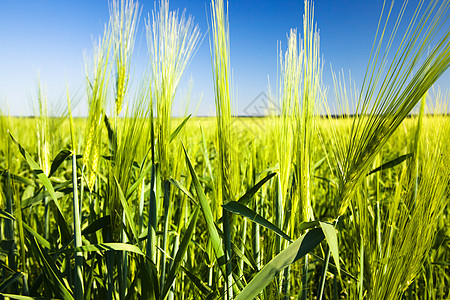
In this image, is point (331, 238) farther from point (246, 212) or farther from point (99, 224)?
point (99, 224)

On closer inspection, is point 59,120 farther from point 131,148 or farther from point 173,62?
point 173,62

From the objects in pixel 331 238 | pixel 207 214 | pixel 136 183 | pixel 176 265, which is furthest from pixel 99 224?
pixel 331 238

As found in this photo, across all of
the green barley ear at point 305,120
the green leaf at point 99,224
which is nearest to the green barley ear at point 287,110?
the green barley ear at point 305,120

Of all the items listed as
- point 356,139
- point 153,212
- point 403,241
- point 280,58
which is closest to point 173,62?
point 280,58

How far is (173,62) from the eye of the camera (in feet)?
3.14

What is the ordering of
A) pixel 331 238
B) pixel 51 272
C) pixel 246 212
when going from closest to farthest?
1. pixel 331 238
2. pixel 246 212
3. pixel 51 272

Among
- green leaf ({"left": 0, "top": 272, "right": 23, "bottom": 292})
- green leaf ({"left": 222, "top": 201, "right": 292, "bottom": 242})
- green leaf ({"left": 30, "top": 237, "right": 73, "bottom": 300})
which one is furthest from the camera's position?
green leaf ({"left": 0, "top": 272, "right": 23, "bottom": 292})

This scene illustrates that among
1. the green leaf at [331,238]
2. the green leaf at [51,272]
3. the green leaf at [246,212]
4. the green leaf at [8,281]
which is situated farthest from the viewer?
the green leaf at [8,281]

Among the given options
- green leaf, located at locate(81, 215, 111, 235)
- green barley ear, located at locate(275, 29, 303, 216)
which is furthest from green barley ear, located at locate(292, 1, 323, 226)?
green leaf, located at locate(81, 215, 111, 235)

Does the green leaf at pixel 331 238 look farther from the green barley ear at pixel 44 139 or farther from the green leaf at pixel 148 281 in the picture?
the green barley ear at pixel 44 139

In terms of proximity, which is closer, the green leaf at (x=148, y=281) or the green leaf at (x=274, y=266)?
the green leaf at (x=274, y=266)

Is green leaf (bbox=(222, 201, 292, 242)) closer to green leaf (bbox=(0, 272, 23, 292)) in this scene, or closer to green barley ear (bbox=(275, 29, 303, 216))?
green barley ear (bbox=(275, 29, 303, 216))

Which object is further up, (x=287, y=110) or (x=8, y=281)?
(x=287, y=110)

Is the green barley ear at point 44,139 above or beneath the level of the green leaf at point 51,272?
above
